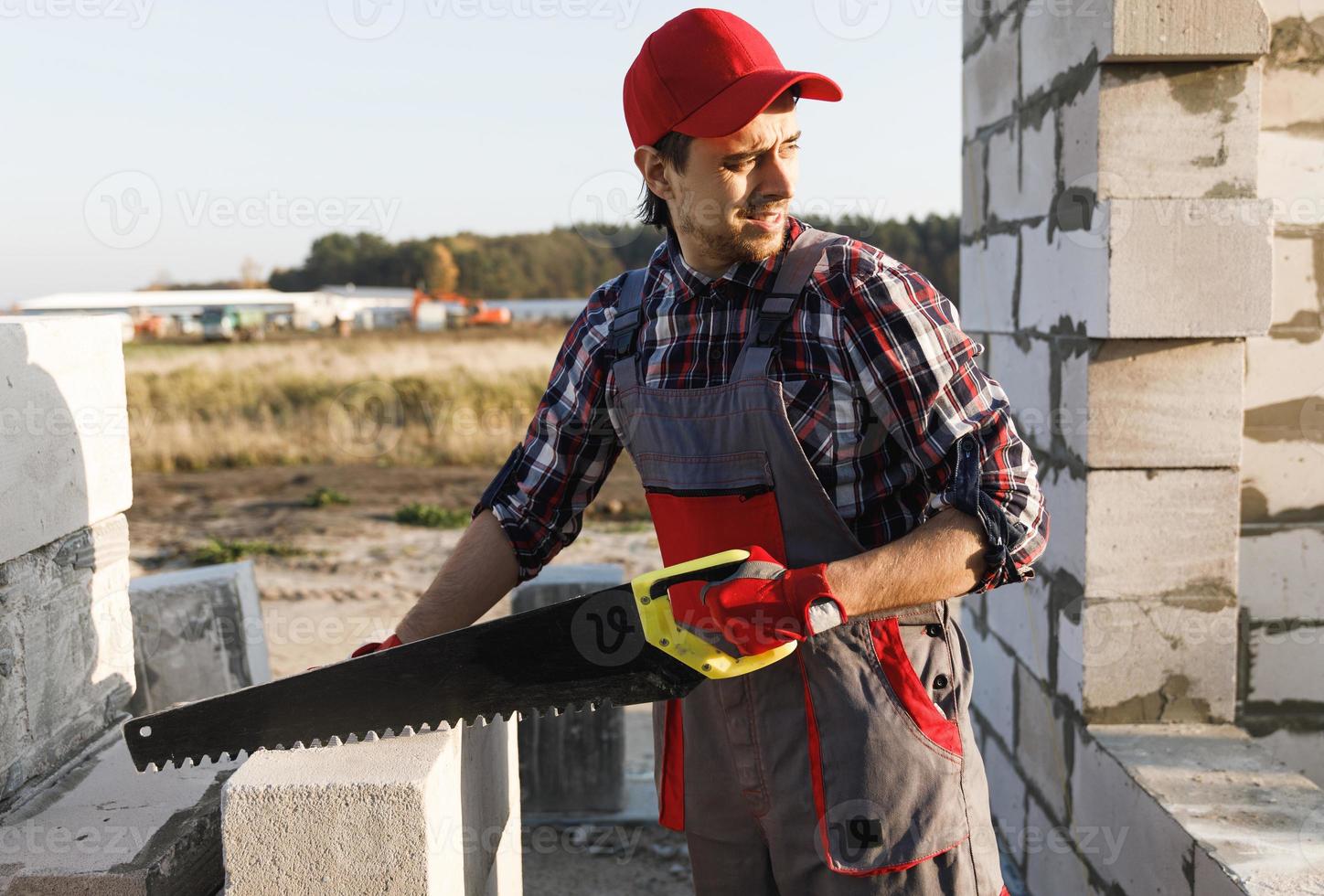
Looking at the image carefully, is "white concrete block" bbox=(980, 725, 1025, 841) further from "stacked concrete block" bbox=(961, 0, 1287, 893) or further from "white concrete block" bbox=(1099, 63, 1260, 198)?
"white concrete block" bbox=(1099, 63, 1260, 198)

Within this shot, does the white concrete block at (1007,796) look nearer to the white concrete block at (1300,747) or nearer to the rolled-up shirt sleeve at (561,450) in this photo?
the white concrete block at (1300,747)

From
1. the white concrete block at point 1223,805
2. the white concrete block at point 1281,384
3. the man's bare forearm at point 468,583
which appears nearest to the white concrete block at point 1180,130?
the white concrete block at point 1281,384

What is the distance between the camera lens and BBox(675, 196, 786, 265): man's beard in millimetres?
2162

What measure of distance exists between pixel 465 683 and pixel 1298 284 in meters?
2.88

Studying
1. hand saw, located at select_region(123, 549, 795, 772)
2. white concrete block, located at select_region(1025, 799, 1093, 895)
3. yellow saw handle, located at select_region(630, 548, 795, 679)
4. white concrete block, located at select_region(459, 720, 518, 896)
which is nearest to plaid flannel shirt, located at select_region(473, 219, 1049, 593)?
yellow saw handle, located at select_region(630, 548, 795, 679)

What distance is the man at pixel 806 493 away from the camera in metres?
1.99

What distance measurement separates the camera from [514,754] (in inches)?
116

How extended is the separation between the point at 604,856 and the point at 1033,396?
107 inches

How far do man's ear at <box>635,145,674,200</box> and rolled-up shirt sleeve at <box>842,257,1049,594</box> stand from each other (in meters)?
0.53

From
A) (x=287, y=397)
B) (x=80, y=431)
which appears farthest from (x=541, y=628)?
(x=287, y=397)

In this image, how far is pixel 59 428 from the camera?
2598mm

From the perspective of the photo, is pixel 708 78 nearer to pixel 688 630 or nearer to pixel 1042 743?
pixel 688 630

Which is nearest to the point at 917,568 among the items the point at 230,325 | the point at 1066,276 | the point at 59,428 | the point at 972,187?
the point at 1066,276

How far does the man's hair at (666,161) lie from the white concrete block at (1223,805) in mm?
1924
